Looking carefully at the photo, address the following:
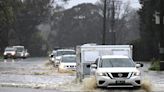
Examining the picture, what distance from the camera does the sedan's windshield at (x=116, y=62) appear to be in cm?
2478

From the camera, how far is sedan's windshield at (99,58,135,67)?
24.8m

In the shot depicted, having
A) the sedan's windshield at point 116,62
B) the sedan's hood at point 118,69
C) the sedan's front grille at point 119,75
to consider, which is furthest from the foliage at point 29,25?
the sedan's front grille at point 119,75

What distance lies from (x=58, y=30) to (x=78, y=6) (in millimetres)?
8022

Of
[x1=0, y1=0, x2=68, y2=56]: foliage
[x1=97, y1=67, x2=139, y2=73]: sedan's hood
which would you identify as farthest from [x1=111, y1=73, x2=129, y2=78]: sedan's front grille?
[x1=0, y1=0, x2=68, y2=56]: foliage

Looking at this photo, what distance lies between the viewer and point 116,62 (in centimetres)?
2506

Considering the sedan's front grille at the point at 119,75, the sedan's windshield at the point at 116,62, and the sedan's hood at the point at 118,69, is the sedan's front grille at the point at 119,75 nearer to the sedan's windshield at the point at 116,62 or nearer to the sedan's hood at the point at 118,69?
the sedan's hood at the point at 118,69

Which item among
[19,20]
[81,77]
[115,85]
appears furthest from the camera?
[19,20]

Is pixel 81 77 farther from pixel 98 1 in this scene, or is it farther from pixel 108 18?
pixel 98 1

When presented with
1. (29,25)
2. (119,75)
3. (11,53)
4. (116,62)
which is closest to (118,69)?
(119,75)

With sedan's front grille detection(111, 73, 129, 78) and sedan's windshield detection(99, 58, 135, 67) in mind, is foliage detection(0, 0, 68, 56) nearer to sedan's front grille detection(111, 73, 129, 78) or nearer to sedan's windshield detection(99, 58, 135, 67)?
sedan's windshield detection(99, 58, 135, 67)

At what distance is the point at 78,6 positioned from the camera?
142750mm

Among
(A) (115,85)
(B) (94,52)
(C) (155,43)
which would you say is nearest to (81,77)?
(B) (94,52)

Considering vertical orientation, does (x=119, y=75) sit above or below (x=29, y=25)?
above

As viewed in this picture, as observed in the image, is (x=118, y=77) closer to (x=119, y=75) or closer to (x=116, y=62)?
(x=119, y=75)
